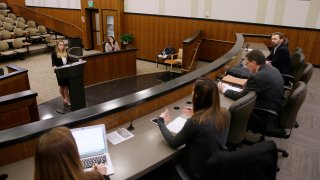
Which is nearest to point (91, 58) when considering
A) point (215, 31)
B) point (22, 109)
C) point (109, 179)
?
point (22, 109)

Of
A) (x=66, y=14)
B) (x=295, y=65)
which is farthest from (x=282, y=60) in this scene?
(x=66, y=14)

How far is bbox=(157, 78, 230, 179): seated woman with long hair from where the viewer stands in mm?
1981

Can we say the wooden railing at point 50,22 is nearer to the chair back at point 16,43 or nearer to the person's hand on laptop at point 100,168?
the chair back at point 16,43

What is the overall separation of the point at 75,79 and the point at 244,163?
425 centimetres

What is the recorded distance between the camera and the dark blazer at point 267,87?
300 cm

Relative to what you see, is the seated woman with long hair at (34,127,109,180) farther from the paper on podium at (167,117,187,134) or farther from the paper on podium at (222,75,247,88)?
the paper on podium at (222,75,247,88)

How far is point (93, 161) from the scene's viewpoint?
194cm

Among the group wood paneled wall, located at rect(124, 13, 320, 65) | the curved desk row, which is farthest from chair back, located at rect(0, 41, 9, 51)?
the curved desk row

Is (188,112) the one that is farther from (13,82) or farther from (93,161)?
(13,82)

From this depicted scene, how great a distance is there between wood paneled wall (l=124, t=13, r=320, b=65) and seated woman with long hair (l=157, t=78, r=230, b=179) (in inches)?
251

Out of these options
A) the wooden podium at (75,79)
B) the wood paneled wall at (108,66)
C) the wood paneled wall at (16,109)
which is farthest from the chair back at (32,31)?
the wood paneled wall at (16,109)

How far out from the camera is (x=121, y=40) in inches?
418

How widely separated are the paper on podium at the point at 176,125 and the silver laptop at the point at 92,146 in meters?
0.68

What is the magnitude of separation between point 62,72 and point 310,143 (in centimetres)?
420
